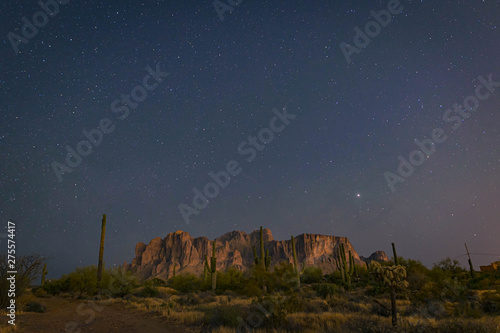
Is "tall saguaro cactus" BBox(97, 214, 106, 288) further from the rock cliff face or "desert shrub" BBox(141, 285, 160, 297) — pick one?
Result: the rock cliff face

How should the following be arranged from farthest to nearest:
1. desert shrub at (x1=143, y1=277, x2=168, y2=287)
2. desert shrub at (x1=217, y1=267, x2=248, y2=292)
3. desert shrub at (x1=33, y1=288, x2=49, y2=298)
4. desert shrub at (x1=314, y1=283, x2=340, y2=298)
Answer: desert shrub at (x1=143, y1=277, x2=168, y2=287)
desert shrub at (x1=217, y1=267, x2=248, y2=292)
desert shrub at (x1=33, y1=288, x2=49, y2=298)
desert shrub at (x1=314, y1=283, x2=340, y2=298)

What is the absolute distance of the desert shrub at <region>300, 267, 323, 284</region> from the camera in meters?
38.3

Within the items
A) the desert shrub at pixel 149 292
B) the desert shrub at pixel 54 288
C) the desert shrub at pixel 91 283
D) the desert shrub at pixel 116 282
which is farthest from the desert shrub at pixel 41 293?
the desert shrub at pixel 149 292

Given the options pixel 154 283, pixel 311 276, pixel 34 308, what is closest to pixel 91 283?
pixel 34 308

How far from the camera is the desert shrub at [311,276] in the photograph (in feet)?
126

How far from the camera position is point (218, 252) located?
13888 cm

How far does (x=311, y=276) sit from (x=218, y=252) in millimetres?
105423

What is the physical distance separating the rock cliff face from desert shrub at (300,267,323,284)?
3519 inches

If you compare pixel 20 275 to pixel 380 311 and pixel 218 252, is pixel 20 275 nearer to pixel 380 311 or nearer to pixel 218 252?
pixel 380 311

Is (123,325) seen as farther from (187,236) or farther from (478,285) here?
(187,236)

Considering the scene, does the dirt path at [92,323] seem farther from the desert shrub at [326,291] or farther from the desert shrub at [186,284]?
the desert shrub at [186,284]

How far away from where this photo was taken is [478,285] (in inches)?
1094

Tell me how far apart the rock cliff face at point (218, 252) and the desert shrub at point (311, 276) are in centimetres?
8937

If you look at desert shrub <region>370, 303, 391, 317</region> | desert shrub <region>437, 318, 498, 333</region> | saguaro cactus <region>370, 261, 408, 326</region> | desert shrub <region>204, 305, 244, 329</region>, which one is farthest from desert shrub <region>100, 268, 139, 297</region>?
desert shrub <region>437, 318, 498, 333</region>
